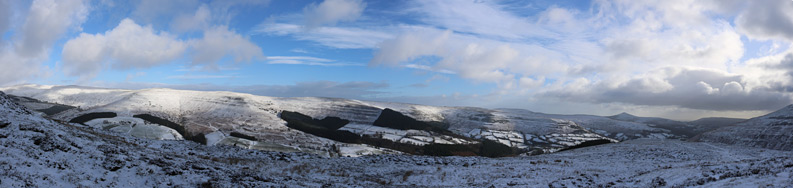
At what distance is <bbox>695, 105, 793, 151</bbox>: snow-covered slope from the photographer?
80375mm

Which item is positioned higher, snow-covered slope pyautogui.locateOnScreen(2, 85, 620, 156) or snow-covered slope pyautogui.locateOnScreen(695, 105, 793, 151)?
snow-covered slope pyautogui.locateOnScreen(695, 105, 793, 151)

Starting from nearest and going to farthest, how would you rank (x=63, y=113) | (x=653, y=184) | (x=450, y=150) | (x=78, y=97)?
1. (x=653, y=184)
2. (x=450, y=150)
3. (x=63, y=113)
4. (x=78, y=97)

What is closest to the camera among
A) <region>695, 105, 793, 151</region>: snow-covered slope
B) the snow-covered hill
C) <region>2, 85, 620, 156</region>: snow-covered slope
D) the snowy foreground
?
the snowy foreground

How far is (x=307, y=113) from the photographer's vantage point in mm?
188375

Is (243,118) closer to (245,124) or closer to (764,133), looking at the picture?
(245,124)

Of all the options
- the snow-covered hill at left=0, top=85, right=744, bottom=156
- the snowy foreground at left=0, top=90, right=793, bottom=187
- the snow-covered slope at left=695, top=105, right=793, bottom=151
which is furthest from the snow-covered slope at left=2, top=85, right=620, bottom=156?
the snowy foreground at left=0, top=90, right=793, bottom=187

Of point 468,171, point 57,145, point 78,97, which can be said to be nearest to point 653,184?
point 468,171

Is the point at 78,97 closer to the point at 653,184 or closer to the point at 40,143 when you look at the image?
the point at 40,143

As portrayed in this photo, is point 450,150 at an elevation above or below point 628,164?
below

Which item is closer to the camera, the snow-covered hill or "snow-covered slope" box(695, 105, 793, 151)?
"snow-covered slope" box(695, 105, 793, 151)

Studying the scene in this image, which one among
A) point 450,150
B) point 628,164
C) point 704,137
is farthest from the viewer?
point 450,150

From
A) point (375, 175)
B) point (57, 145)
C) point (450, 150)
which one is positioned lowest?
point (450, 150)

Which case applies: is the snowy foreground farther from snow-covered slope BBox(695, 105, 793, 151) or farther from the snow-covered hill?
snow-covered slope BBox(695, 105, 793, 151)

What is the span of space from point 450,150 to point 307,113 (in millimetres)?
89877
